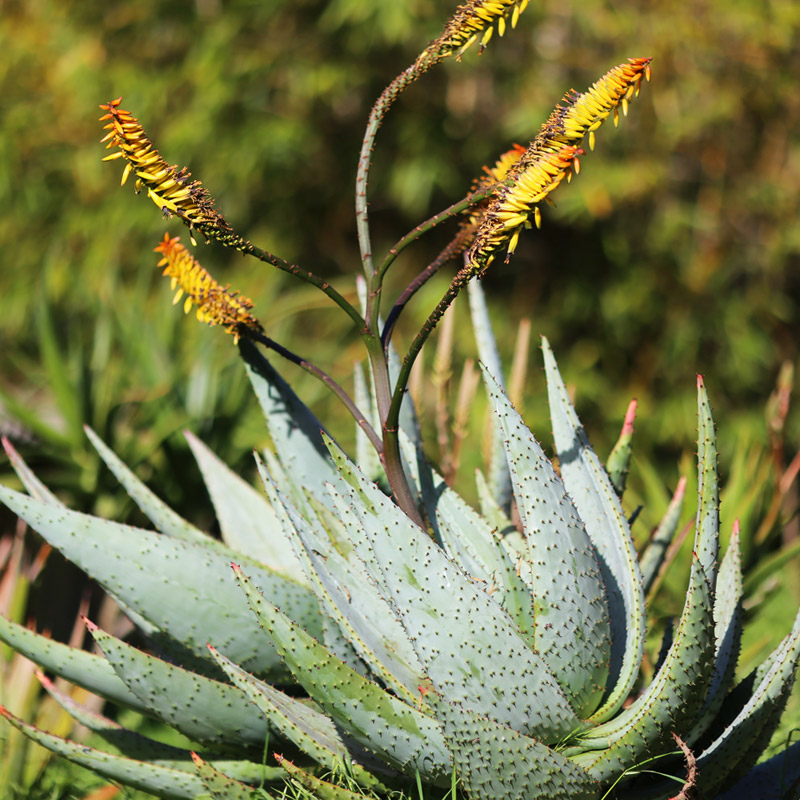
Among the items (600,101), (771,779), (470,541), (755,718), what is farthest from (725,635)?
(600,101)

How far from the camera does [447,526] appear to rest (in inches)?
60.3

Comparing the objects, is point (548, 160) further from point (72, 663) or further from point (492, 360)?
point (72, 663)

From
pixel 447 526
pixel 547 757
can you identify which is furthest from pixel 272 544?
pixel 547 757

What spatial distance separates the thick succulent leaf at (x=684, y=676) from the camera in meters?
1.18

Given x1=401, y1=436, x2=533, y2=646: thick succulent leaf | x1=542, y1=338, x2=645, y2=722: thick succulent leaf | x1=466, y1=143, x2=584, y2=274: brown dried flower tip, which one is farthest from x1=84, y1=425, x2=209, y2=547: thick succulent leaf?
x1=466, y1=143, x2=584, y2=274: brown dried flower tip

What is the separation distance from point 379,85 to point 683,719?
4881 mm

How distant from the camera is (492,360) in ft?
5.84

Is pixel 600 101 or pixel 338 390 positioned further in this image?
pixel 338 390

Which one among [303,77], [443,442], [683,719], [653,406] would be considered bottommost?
[683,719]

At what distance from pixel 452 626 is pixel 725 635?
48 cm

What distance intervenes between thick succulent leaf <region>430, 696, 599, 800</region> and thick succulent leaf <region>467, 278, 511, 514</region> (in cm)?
60

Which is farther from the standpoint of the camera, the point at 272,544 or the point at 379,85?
the point at 379,85

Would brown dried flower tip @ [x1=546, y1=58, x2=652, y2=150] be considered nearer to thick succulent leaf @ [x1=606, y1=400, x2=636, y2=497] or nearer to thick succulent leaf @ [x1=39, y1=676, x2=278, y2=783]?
thick succulent leaf @ [x1=606, y1=400, x2=636, y2=497]

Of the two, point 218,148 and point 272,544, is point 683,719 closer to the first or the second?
point 272,544
